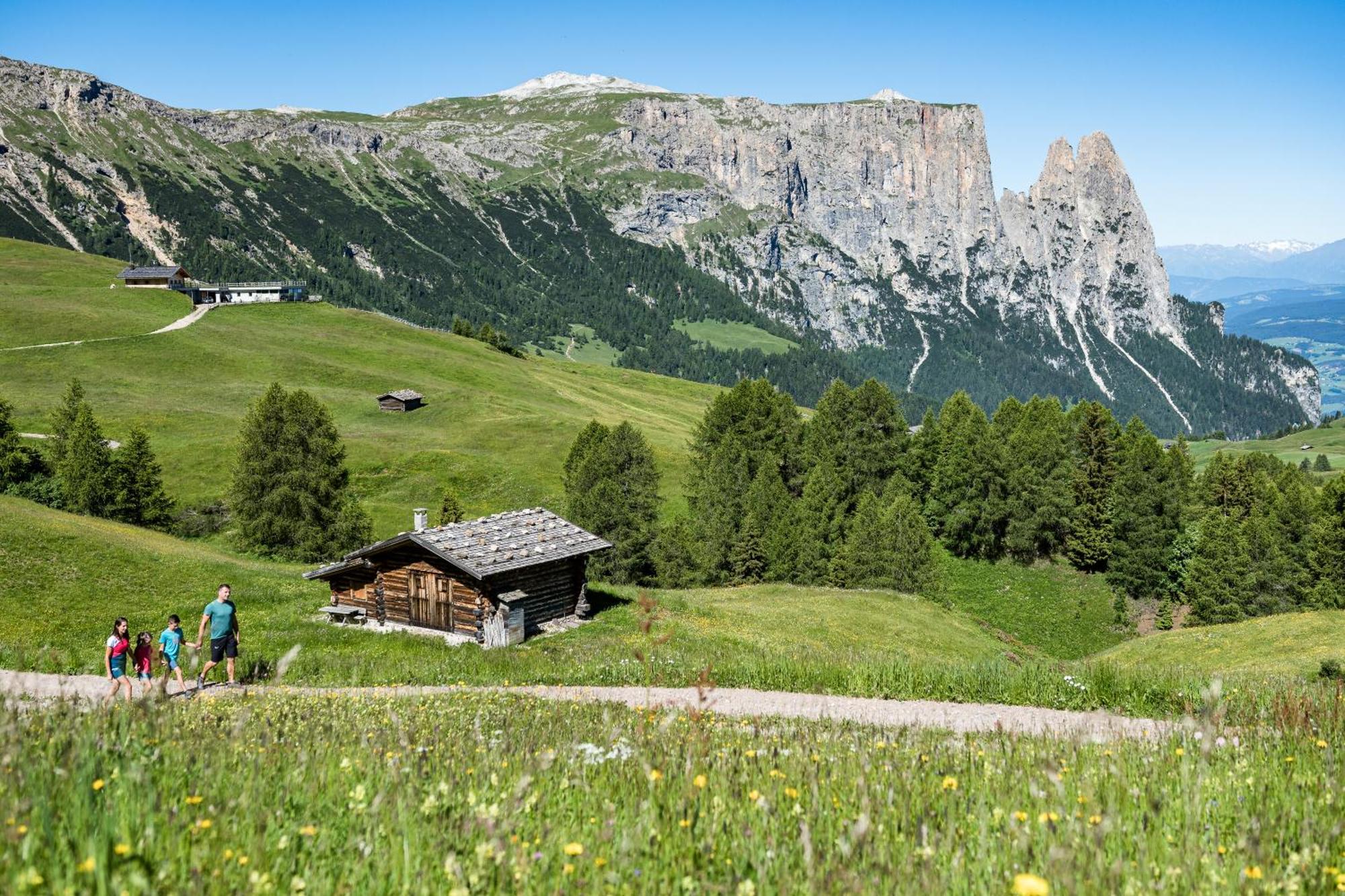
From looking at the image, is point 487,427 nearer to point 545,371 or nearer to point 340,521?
point 340,521

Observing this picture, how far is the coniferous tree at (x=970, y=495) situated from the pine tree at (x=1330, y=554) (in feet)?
76.9

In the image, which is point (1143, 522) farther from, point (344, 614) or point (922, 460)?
point (344, 614)

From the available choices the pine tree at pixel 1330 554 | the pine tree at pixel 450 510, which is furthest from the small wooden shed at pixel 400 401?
the pine tree at pixel 1330 554

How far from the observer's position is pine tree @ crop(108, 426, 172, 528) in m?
62.1

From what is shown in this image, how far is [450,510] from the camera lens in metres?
68.9

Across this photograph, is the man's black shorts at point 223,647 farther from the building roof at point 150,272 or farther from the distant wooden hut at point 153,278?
the building roof at point 150,272

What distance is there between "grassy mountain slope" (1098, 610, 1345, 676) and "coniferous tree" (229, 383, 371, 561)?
157 feet

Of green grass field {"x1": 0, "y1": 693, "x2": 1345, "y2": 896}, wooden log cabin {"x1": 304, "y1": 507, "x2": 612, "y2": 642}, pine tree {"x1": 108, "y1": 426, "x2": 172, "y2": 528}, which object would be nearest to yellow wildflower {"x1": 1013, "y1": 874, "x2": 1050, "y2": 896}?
green grass field {"x1": 0, "y1": 693, "x2": 1345, "y2": 896}

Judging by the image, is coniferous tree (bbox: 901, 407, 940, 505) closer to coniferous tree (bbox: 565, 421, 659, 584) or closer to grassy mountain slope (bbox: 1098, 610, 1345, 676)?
coniferous tree (bbox: 565, 421, 659, 584)

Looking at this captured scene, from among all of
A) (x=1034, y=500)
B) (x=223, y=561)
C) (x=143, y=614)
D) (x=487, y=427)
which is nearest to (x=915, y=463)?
(x=1034, y=500)

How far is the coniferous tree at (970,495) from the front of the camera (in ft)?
266

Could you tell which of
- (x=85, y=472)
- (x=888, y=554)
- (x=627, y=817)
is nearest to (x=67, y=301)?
(x=85, y=472)

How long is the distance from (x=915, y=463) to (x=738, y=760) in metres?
86.7

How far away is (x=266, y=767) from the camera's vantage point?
5547 millimetres
